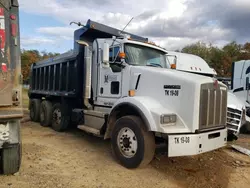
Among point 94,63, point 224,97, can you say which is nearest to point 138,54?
point 94,63

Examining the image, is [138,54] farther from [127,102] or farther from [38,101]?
[38,101]

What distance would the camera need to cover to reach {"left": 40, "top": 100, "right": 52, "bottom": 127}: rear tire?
9.39 meters

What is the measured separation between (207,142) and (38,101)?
296 inches

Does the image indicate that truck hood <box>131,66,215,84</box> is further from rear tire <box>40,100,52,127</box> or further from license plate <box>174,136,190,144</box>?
rear tire <box>40,100,52,127</box>

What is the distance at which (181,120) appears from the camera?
16.1ft

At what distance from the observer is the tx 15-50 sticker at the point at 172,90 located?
4965 millimetres

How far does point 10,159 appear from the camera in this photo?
4438 millimetres

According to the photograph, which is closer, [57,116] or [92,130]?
[92,130]

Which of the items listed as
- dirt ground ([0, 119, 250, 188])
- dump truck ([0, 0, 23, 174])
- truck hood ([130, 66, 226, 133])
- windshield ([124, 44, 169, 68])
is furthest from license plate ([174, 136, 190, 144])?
dump truck ([0, 0, 23, 174])

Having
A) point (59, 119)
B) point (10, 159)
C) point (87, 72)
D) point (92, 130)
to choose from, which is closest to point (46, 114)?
point (59, 119)

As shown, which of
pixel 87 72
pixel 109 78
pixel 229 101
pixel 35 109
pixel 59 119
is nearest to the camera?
pixel 109 78

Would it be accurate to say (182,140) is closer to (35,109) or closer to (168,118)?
(168,118)

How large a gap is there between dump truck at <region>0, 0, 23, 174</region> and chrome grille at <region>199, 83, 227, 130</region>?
3.05 metres

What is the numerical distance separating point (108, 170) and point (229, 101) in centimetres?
456
